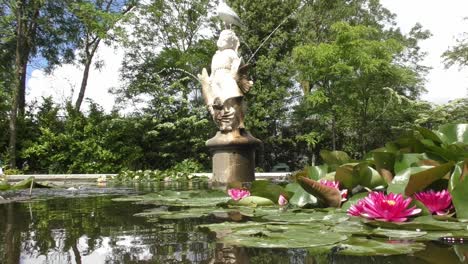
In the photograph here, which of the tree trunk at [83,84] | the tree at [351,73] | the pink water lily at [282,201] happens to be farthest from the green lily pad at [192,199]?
the tree trunk at [83,84]

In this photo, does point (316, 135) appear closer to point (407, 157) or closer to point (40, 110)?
point (40, 110)

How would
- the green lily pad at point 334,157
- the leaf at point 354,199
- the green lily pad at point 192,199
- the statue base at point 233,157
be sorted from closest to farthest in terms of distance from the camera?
the leaf at point 354,199 < the green lily pad at point 334,157 < the green lily pad at point 192,199 < the statue base at point 233,157

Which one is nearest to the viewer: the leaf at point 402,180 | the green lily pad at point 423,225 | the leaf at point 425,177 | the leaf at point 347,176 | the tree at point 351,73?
the green lily pad at point 423,225

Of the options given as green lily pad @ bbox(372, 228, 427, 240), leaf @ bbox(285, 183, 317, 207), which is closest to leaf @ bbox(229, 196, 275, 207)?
leaf @ bbox(285, 183, 317, 207)

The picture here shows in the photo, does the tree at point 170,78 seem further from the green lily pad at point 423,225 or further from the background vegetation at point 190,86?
the green lily pad at point 423,225

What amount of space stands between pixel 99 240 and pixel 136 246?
22cm

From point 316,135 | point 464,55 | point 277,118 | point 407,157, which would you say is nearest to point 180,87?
point 277,118

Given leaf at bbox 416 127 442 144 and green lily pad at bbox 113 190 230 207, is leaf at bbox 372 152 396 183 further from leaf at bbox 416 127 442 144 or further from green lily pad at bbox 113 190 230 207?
green lily pad at bbox 113 190 230 207

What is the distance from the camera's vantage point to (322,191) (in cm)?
199

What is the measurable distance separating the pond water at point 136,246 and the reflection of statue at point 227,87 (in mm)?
3698

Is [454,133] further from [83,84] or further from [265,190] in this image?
[83,84]

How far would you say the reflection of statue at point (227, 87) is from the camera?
5.79m

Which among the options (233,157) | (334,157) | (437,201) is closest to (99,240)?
(437,201)

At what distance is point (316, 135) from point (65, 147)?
961cm
